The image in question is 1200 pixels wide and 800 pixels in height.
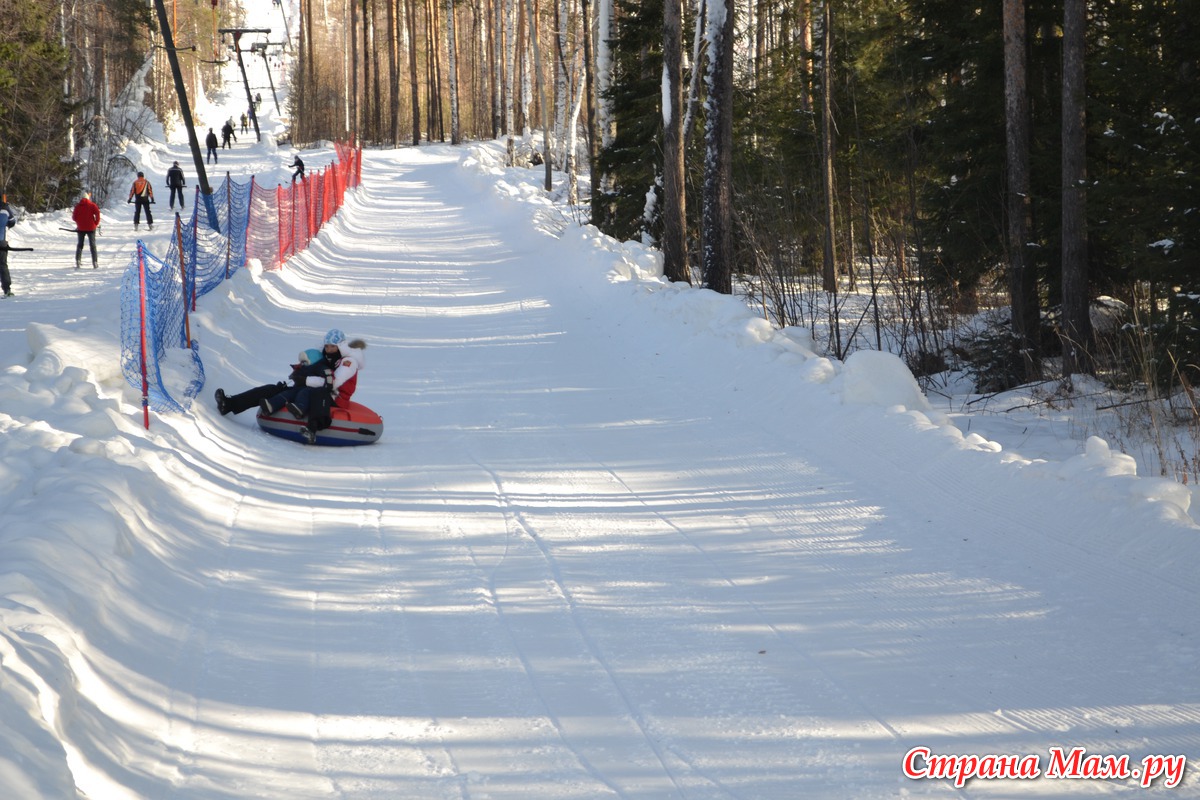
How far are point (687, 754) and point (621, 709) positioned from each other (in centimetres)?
45

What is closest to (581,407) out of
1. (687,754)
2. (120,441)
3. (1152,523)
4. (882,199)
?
(120,441)

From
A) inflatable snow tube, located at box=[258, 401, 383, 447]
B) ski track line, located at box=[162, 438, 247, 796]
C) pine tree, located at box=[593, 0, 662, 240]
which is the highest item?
pine tree, located at box=[593, 0, 662, 240]

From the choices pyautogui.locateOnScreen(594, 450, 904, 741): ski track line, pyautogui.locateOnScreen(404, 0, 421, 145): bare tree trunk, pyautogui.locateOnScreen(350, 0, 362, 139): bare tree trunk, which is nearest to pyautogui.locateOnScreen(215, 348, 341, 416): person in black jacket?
pyautogui.locateOnScreen(594, 450, 904, 741): ski track line

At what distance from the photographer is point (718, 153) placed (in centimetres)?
1597

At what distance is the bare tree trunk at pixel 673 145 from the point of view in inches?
657

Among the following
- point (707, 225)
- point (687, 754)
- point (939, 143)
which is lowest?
point (687, 754)

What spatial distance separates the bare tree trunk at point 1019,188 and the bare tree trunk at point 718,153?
4146mm

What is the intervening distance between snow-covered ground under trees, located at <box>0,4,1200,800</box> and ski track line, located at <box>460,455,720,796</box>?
2 centimetres

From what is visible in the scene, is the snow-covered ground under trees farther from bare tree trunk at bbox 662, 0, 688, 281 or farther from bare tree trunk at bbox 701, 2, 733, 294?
bare tree trunk at bbox 662, 0, 688, 281

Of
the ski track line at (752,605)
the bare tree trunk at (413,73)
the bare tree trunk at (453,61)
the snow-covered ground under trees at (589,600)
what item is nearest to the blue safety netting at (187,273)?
the snow-covered ground under trees at (589,600)

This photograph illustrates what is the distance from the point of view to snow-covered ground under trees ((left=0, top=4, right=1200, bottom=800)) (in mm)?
4047

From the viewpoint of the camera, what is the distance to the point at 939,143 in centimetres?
1477

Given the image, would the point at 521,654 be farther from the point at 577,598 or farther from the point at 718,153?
the point at 718,153

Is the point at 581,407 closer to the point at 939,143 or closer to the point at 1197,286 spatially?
the point at 1197,286
